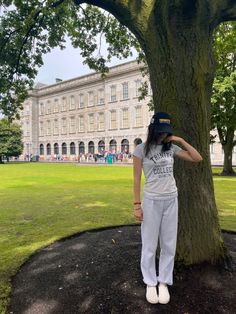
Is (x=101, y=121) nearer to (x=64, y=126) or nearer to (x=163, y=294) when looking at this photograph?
(x=64, y=126)

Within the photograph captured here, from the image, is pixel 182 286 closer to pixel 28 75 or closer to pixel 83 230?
pixel 83 230

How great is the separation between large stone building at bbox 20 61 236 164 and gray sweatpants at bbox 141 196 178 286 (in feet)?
142

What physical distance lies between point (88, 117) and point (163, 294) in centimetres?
6152

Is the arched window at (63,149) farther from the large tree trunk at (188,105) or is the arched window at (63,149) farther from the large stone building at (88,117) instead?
the large tree trunk at (188,105)

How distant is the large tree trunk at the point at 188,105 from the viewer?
378 cm

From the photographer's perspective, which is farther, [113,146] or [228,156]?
[113,146]

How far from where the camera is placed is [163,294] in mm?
3125

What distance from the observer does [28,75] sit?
8656mm

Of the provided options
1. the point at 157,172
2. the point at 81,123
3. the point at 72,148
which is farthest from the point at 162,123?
the point at 72,148

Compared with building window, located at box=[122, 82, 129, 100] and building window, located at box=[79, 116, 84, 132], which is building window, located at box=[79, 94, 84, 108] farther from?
building window, located at box=[122, 82, 129, 100]

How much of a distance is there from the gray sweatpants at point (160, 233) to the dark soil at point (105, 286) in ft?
0.84

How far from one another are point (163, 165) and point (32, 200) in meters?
8.21

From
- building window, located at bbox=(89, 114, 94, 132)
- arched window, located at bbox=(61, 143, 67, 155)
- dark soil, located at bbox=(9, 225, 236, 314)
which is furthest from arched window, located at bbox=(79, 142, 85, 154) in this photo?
dark soil, located at bbox=(9, 225, 236, 314)

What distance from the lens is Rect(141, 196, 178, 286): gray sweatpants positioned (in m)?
3.06
